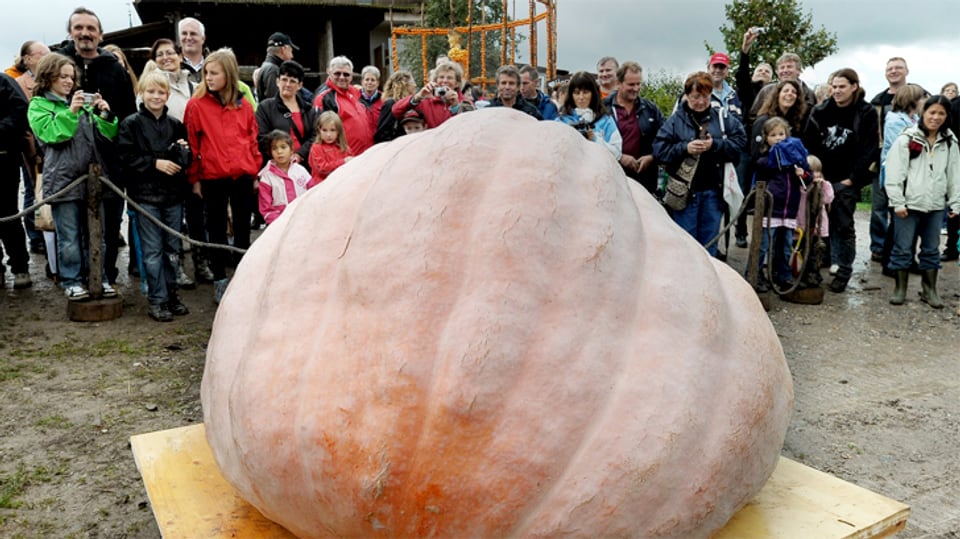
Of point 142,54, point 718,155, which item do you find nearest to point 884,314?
point 718,155

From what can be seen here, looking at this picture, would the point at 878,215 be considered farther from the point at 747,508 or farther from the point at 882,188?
the point at 747,508

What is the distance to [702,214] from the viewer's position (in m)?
6.47

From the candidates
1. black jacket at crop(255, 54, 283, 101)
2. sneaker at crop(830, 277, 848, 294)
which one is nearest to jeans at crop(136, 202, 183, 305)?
black jacket at crop(255, 54, 283, 101)

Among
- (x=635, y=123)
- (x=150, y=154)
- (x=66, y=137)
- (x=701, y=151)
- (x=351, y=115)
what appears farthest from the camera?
(x=351, y=115)

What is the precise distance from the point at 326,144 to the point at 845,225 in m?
4.94

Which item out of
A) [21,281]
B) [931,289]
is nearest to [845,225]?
[931,289]

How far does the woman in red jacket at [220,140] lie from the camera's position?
558cm

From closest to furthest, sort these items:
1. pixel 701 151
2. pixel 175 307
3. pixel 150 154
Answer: pixel 150 154
pixel 175 307
pixel 701 151

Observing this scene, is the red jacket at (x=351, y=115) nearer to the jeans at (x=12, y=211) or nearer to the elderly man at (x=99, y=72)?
the elderly man at (x=99, y=72)

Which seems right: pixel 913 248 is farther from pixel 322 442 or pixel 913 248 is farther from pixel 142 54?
pixel 142 54

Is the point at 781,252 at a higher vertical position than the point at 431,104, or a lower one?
lower

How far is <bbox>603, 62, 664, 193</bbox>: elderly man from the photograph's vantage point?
6453 mm

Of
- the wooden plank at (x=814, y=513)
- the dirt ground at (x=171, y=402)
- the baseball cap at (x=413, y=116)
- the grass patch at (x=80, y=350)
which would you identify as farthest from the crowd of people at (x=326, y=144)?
the wooden plank at (x=814, y=513)

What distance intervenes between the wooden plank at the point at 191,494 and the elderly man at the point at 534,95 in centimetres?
436
